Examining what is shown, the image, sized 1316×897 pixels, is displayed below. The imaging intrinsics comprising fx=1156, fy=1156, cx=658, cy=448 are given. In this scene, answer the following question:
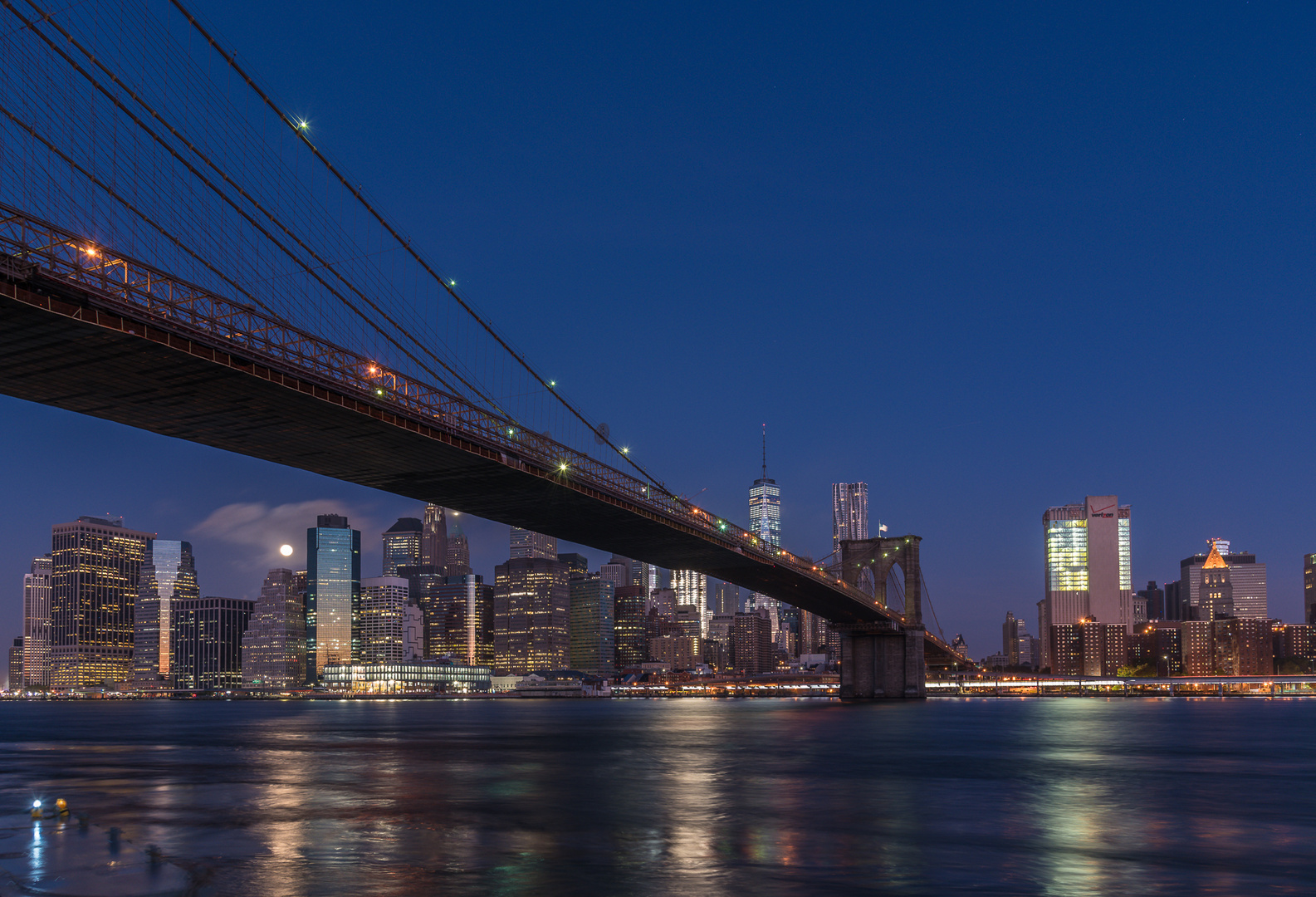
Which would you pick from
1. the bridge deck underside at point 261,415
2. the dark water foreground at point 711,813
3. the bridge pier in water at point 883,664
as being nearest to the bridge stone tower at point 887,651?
the bridge pier in water at point 883,664

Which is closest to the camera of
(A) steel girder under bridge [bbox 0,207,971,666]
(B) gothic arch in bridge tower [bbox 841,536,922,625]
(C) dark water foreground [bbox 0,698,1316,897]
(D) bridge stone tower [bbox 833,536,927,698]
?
(C) dark water foreground [bbox 0,698,1316,897]

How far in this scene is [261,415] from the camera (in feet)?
140

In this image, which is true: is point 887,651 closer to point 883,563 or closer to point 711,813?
point 883,563

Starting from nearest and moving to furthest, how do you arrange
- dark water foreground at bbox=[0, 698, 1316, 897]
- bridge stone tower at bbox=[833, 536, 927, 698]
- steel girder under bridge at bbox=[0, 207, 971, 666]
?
1. dark water foreground at bbox=[0, 698, 1316, 897]
2. steel girder under bridge at bbox=[0, 207, 971, 666]
3. bridge stone tower at bbox=[833, 536, 927, 698]

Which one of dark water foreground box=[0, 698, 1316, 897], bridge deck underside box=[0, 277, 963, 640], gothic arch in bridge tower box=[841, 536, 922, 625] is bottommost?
dark water foreground box=[0, 698, 1316, 897]

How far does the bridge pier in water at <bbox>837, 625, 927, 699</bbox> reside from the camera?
4587 inches

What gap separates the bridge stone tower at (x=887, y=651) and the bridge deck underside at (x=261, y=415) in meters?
49.7

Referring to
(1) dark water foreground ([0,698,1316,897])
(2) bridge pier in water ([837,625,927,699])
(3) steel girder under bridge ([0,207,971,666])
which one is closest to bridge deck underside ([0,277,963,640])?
(3) steel girder under bridge ([0,207,971,666])

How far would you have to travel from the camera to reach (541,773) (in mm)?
36156

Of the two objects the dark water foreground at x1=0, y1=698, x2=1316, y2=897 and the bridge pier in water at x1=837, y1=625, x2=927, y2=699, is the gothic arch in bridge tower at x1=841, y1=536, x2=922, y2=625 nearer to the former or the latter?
the bridge pier in water at x1=837, y1=625, x2=927, y2=699

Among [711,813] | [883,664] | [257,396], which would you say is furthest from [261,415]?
[883,664]

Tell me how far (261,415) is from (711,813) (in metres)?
25.3

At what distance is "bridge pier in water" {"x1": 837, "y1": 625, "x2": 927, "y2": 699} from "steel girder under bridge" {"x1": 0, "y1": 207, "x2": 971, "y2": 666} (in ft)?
167

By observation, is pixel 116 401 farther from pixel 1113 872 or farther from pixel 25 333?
pixel 1113 872
